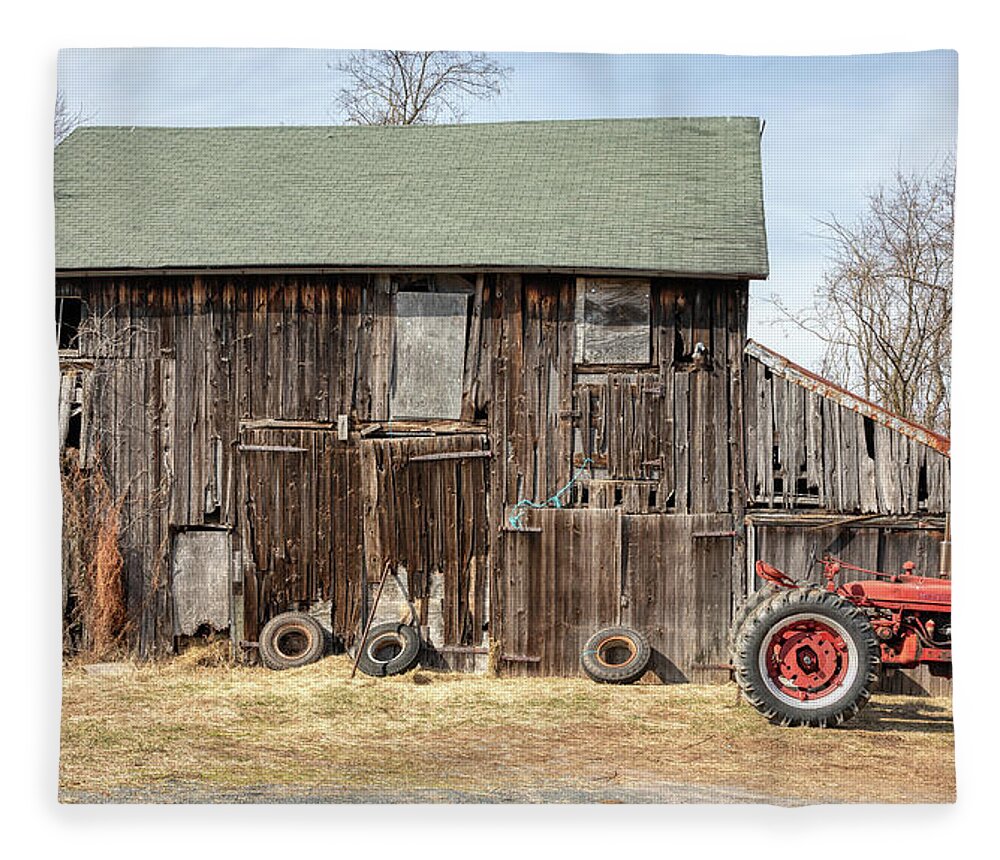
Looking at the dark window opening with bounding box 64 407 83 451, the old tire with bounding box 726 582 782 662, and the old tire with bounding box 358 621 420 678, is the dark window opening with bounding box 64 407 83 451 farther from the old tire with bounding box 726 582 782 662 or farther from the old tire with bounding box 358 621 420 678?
the old tire with bounding box 726 582 782 662

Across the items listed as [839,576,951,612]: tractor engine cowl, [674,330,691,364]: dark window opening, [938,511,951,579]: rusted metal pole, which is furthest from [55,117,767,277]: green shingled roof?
[839,576,951,612]: tractor engine cowl

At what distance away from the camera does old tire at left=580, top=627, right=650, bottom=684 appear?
399 inches

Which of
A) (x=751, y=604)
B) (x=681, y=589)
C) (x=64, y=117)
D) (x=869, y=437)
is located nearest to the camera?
(x=64, y=117)

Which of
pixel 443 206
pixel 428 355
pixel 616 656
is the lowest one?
pixel 616 656

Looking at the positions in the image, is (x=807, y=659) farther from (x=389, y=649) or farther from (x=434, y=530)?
(x=389, y=649)

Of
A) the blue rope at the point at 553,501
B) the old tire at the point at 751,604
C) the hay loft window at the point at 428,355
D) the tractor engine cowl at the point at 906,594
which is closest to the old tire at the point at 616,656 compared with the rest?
the old tire at the point at 751,604

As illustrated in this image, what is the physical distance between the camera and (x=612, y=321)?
10453 millimetres

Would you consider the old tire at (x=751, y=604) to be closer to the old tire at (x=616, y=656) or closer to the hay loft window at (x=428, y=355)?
the old tire at (x=616, y=656)

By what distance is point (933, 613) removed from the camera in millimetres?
9375

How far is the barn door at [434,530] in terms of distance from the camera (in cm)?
1059

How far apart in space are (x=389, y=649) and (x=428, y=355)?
219 centimetres

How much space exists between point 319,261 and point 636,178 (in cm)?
234

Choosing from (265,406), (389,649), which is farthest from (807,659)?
(265,406)

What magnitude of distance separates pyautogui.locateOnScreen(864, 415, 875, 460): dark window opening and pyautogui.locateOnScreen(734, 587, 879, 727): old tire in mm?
1591
